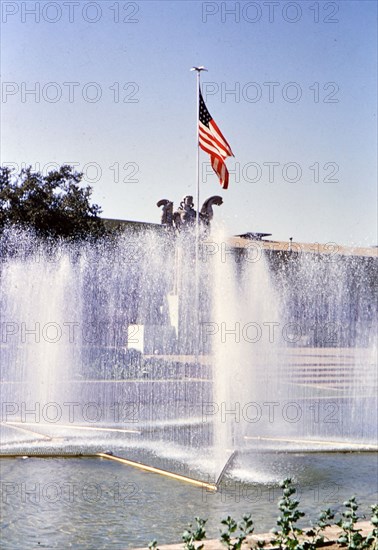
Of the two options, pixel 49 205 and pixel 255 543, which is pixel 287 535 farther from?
pixel 49 205

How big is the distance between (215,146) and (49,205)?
12025mm

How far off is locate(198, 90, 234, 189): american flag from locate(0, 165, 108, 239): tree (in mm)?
10789

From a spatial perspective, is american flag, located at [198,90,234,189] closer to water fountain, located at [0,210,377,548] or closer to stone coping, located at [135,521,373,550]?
water fountain, located at [0,210,377,548]

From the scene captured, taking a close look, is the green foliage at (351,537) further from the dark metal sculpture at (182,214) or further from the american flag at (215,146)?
the dark metal sculpture at (182,214)

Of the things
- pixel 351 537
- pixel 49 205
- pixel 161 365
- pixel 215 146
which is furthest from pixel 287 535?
pixel 49 205

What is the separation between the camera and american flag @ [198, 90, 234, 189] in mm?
21062

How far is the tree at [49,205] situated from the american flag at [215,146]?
1079 cm

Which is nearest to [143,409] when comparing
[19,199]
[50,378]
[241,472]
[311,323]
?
[50,378]

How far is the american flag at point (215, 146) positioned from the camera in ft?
69.1

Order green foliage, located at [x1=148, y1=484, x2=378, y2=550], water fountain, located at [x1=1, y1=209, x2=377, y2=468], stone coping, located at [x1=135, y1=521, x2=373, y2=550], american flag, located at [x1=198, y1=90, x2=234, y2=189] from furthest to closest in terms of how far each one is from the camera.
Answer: american flag, located at [x1=198, y1=90, x2=234, y2=189] < water fountain, located at [x1=1, y1=209, x2=377, y2=468] < stone coping, located at [x1=135, y1=521, x2=373, y2=550] < green foliage, located at [x1=148, y1=484, x2=378, y2=550]

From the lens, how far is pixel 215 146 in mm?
21188

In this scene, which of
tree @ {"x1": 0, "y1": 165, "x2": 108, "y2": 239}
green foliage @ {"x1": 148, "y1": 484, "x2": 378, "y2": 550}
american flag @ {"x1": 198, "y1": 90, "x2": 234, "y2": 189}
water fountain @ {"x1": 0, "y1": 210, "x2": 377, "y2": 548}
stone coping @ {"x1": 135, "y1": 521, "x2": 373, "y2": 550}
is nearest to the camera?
green foliage @ {"x1": 148, "y1": 484, "x2": 378, "y2": 550}

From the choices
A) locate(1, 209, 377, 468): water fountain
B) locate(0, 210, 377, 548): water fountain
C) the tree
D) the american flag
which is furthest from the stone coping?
the tree

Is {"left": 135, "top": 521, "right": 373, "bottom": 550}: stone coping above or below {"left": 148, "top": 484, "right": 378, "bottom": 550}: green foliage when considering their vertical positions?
below
